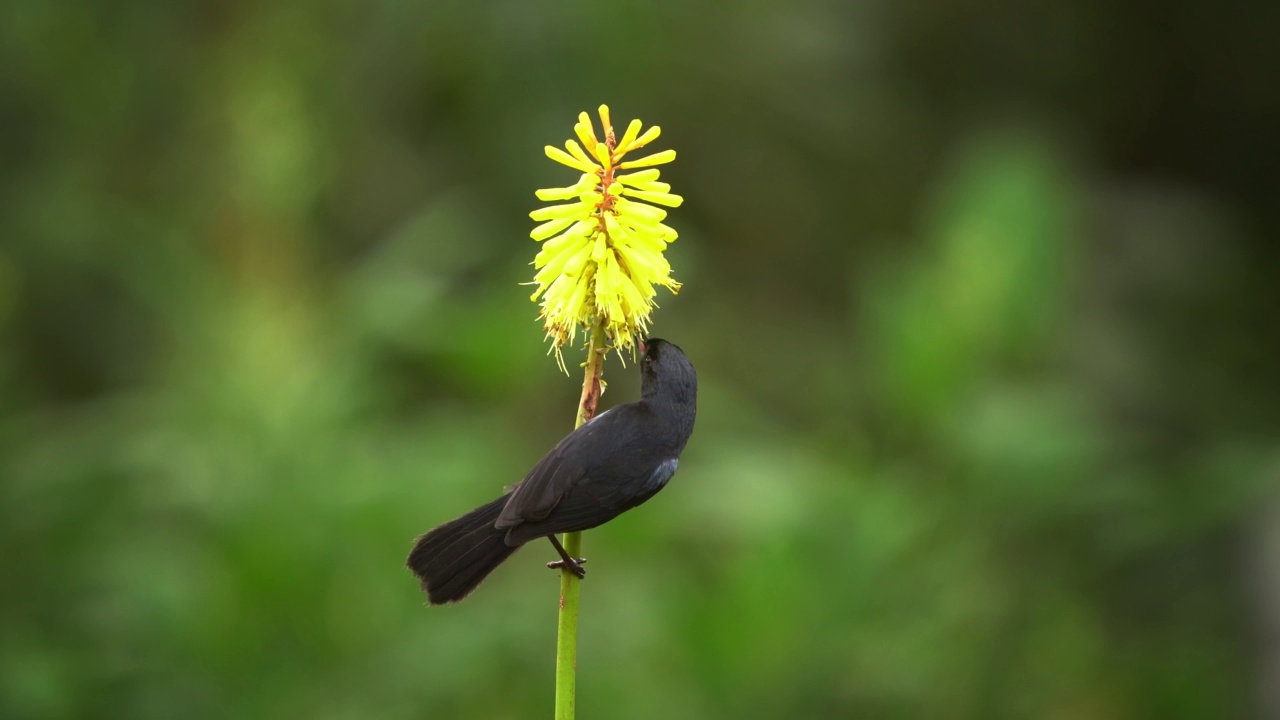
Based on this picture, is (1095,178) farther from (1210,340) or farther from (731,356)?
(731,356)

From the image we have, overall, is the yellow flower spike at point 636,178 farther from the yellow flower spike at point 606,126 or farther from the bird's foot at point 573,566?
the bird's foot at point 573,566

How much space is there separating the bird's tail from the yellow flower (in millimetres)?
357

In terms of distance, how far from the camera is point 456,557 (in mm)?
2014

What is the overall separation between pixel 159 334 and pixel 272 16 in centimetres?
243

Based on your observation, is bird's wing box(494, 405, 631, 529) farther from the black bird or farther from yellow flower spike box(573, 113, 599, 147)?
yellow flower spike box(573, 113, 599, 147)

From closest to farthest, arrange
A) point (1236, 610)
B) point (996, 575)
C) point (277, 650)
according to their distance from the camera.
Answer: point (277, 650) < point (996, 575) < point (1236, 610)

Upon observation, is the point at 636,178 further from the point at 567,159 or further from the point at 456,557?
the point at 456,557

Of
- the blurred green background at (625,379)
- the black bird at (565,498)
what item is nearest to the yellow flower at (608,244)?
the black bird at (565,498)

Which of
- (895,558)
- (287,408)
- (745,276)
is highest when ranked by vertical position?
(745,276)

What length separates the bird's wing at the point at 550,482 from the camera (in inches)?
80.1

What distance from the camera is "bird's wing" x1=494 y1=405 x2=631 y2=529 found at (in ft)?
6.68

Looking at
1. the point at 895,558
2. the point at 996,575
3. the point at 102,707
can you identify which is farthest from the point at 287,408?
the point at 996,575

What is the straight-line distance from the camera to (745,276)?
11609 mm

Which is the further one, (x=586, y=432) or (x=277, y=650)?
(x=277, y=650)
